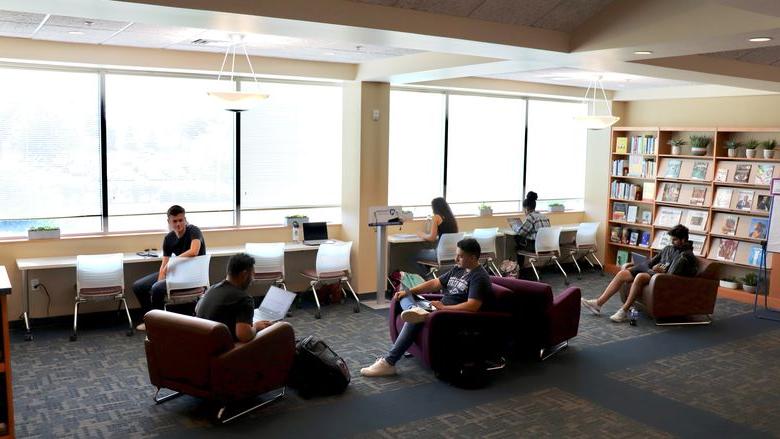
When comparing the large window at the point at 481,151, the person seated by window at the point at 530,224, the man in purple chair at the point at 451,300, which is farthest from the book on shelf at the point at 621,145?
the man in purple chair at the point at 451,300

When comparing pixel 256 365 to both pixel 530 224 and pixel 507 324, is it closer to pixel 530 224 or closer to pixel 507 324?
pixel 507 324

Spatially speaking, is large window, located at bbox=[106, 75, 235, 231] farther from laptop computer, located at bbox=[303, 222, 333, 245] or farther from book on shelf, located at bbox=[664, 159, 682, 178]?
book on shelf, located at bbox=[664, 159, 682, 178]

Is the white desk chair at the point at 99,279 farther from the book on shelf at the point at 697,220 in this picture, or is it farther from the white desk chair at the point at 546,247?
the book on shelf at the point at 697,220

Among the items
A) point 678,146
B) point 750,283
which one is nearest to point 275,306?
point 750,283

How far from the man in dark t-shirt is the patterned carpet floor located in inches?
15.9

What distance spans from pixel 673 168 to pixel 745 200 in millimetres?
1162

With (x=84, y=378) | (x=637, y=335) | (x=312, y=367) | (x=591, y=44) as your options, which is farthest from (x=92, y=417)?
(x=637, y=335)

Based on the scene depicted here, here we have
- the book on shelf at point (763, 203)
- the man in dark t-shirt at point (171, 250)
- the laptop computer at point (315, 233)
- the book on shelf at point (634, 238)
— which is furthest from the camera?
the book on shelf at point (634, 238)

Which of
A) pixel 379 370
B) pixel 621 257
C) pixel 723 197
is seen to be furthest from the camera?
pixel 621 257

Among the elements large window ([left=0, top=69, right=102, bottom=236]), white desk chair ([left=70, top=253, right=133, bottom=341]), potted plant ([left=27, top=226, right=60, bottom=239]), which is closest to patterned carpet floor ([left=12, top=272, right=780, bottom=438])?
white desk chair ([left=70, top=253, right=133, bottom=341])

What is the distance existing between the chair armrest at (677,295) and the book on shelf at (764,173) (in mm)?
2161

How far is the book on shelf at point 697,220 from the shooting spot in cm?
1005

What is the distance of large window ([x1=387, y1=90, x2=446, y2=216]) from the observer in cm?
977

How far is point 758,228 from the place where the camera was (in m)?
9.43
